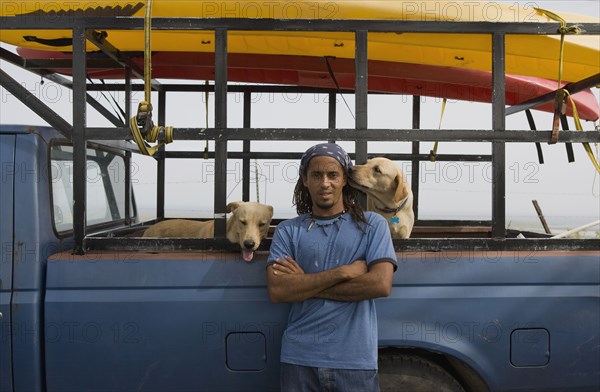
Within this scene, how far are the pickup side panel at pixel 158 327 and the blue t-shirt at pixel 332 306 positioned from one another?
0.31 metres

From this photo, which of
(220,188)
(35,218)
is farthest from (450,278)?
(35,218)

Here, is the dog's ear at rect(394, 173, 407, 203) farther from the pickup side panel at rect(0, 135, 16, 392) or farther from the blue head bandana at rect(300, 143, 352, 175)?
the pickup side panel at rect(0, 135, 16, 392)

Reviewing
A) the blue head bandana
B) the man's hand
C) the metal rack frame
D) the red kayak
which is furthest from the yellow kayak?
the man's hand

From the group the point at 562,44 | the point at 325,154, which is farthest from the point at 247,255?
the point at 562,44

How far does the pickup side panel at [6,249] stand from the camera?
265cm

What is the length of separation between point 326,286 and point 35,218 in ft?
4.95

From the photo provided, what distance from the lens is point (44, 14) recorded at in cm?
301

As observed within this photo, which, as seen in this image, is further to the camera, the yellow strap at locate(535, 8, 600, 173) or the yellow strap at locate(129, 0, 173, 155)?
the yellow strap at locate(535, 8, 600, 173)

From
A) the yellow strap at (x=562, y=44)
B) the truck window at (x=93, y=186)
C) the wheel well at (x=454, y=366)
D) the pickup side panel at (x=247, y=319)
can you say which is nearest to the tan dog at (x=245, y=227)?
the pickup side panel at (x=247, y=319)

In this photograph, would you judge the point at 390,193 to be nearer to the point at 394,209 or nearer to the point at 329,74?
the point at 394,209

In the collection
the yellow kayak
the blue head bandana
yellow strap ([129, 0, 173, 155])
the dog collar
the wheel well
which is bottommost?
the wheel well

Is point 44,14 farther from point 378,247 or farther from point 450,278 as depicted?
point 450,278

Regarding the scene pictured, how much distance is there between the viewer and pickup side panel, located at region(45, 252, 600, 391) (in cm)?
268

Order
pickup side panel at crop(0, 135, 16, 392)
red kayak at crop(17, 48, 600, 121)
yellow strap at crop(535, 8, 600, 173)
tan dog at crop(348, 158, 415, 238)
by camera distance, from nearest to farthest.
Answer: pickup side panel at crop(0, 135, 16, 392)
yellow strap at crop(535, 8, 600, 173)
tan dog at crop(348, 158, 415, 238)
red kayak at crop(17, 48, 600, 121)
